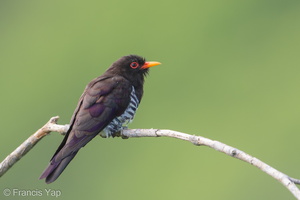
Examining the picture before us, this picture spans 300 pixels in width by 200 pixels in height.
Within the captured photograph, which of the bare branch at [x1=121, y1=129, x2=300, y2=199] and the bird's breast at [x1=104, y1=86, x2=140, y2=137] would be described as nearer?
the bare branch at [x1=121, y1=129, x2=300, y2=199]

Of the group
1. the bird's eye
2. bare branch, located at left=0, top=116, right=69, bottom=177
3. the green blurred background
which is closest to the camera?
bare branch, located at left=0, top=116, right=69, bottom=177

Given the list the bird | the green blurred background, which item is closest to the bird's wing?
the bird

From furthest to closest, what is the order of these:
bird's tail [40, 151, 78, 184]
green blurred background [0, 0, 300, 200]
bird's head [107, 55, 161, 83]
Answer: green blurred background [0, 0, 300, 200] < bird's head [107, 55, 161, 83] < bird's tail [40, 151, 78, 184]

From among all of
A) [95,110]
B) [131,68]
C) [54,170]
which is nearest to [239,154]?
[54,170]

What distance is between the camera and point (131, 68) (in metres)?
9.23

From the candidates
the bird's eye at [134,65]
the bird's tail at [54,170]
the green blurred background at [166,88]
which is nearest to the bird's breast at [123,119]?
the bird's eye at [134,65]

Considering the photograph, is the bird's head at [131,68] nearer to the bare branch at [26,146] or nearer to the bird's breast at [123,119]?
the bird's breast at [123,119]

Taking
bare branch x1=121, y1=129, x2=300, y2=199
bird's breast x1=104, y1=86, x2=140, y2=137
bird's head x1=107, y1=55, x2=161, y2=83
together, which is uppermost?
bird's head x1=107, y1=55, x2=161, y2=83

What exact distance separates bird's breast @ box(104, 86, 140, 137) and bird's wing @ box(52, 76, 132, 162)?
0.06m

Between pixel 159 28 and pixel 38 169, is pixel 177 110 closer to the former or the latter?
pixel 38 169

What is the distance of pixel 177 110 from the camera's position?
21484mm

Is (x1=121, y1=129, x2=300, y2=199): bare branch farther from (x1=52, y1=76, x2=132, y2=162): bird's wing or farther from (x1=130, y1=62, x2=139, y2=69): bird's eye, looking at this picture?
(x1=130, y1=62, x2=139, y2=69): bird's eye

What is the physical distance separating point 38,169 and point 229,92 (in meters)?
7.85

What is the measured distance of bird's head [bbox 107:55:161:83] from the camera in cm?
912
